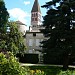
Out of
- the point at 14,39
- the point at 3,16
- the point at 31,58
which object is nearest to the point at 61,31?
the point at 14,39

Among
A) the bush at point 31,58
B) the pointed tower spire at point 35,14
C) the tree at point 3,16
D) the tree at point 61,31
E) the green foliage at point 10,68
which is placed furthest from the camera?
the pointed tower spire at point 35,14

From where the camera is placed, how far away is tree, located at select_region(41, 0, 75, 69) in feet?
101

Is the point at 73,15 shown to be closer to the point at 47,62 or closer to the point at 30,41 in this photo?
the point at 47,62

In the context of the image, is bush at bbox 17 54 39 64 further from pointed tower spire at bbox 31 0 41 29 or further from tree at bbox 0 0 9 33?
pointed tower spire at bbox 31 0 41 29

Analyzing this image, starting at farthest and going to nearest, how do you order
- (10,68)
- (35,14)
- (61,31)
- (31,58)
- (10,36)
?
(35,14) → (31,58) → (10,36) → (61,31) → (10,68)

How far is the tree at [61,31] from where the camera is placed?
30.9 meters

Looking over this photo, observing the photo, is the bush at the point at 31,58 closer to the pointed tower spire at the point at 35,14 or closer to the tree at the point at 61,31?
the tree at the point at 61,31

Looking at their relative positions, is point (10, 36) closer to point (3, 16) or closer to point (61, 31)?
point (3, 16)

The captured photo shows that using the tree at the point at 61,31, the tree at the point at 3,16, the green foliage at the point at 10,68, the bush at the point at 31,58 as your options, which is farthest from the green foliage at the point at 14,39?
the green foliage at the point at 10,68

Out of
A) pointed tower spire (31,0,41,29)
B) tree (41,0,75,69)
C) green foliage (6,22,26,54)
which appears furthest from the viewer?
pointed tower spire (31,0,41,29)

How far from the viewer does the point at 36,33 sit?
2462 inches

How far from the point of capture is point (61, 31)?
3139cm

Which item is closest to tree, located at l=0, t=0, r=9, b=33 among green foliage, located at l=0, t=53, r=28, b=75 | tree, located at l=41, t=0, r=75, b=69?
tree, located at l=41, t=0, r=75, b=69

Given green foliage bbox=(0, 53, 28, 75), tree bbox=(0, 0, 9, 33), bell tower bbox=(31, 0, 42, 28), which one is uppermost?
bell tower bbox=(31, 0, 42, 28)
